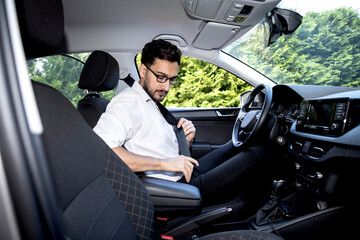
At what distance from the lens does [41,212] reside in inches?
15.0

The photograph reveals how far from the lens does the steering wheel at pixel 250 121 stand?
164cm

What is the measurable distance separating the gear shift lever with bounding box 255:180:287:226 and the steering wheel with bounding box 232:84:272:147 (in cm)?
35

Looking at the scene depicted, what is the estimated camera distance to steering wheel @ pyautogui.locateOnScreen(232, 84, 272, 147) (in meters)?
1.64

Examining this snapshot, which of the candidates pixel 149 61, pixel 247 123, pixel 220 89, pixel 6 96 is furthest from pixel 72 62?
pixel 220 89

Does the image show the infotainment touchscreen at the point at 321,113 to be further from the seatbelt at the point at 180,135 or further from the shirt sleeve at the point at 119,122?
the shirt sleeve at the point at 119,122

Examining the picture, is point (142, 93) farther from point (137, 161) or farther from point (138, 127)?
point (137, 161)

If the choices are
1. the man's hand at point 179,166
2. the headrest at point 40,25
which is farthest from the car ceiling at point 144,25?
the headrest at point 40,25

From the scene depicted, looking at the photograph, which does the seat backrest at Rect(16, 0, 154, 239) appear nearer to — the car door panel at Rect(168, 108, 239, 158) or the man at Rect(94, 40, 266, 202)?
the man at Rect(94, 40, 266, 202)

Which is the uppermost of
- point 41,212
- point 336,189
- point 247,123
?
point 41,212

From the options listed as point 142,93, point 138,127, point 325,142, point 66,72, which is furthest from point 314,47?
point 66,72

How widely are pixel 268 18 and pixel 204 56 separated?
774 millimetres

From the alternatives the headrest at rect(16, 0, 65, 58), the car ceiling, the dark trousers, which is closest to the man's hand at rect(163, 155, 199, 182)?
the dark trousers

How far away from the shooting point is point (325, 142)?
137 centimetres

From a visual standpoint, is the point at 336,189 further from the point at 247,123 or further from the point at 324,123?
the point at 247,123
